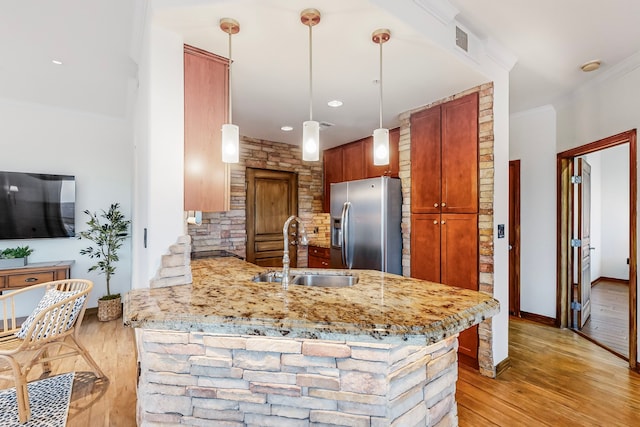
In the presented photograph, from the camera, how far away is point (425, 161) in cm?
300

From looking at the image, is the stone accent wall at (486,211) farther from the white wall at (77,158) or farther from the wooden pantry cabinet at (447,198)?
the white wall at (77,158)

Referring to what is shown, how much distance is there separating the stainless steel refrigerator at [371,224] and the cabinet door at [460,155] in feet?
1.83

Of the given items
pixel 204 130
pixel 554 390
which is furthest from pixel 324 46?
pixel 554 390

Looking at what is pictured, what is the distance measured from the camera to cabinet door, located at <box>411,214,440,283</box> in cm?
290

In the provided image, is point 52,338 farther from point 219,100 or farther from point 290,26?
point 290,26

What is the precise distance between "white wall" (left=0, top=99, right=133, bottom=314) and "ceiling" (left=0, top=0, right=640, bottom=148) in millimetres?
510

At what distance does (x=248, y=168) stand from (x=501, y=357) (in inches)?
140

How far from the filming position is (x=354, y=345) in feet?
3.75


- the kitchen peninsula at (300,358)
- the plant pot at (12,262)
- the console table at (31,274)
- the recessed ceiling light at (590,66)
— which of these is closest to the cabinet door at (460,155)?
the recessed ceiling light at (590,66)

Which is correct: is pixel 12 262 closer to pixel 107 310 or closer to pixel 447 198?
pixel 107 310

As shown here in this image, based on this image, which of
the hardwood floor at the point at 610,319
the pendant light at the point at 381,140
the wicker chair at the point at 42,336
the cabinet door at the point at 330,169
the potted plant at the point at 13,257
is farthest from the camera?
the cabinet door at the point at 330,169

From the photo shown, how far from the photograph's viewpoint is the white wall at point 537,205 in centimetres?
366

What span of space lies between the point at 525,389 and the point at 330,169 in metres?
3.50

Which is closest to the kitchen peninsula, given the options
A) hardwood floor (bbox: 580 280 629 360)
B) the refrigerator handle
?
the refrigerator handle
